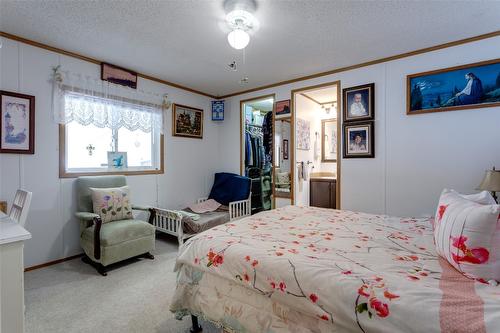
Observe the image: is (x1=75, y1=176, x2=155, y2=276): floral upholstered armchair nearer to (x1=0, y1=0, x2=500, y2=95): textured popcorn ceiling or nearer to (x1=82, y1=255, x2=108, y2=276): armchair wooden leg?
(x1=82, y1=255, x2=108, y2=276): armchair wooden leg

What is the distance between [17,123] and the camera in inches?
99.5

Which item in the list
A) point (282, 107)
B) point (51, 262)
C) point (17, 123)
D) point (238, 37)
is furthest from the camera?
point (282, 107)

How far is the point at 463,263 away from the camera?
104cm

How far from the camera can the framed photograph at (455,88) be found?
2.46m

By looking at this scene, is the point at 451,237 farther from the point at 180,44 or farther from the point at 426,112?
the point at 180,44

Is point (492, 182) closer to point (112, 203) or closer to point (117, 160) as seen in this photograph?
point (112, 203)

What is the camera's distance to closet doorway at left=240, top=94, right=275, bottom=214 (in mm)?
4473

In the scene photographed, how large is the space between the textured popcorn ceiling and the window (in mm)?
626

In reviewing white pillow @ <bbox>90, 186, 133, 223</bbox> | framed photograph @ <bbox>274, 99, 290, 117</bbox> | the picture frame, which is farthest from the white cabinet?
the picture frame

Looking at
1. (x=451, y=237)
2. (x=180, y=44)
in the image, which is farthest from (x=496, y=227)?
(x=180, y=44)

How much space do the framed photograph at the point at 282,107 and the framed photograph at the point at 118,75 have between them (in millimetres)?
2227

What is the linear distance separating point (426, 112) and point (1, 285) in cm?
391

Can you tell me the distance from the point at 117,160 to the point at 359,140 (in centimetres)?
340

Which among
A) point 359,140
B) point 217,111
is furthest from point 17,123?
point 359,140
